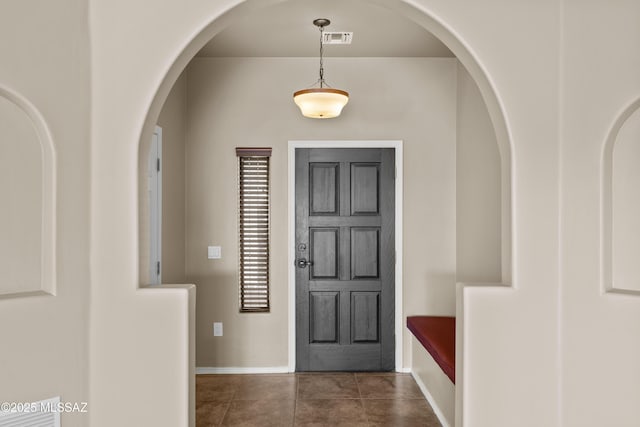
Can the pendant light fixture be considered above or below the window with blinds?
above

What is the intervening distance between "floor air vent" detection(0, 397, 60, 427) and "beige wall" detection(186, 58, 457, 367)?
2285 millimetres

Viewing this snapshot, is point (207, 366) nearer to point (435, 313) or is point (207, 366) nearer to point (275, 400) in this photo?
point (275, 400)

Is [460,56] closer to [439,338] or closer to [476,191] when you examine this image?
[476,191]

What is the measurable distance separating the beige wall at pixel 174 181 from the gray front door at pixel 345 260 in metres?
1.00

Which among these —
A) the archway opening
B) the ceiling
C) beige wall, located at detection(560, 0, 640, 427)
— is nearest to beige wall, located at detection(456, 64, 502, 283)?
the archway opening

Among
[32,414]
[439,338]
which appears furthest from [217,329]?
[32,414]

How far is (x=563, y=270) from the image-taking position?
7.36 ft

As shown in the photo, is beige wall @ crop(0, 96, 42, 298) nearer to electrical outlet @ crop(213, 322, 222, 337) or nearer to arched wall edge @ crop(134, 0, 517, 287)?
arched wall edge @ crop(134, 0, 517, 287)

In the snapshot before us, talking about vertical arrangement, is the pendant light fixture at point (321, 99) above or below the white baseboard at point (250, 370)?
above

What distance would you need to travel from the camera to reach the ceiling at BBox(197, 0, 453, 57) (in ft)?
11.0

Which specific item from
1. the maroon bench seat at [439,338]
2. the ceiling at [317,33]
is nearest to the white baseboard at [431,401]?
the maroon bench seat at [439,338]

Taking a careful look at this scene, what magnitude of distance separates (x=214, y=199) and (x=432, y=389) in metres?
2.36

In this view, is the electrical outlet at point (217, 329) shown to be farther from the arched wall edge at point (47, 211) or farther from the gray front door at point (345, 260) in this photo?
Result: the arched wall edge at point (47, 211)

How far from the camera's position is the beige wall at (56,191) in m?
1.97
